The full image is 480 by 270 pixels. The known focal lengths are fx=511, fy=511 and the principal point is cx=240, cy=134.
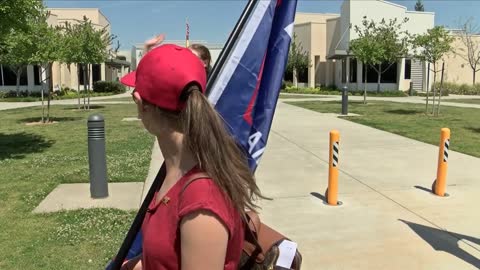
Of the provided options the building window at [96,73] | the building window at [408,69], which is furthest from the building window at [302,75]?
the building window at [96,73]

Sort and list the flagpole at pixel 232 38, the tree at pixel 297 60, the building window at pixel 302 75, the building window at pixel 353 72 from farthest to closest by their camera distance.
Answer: the building window at pixel 302 75 → the tree at pixel 297 60 → the building window at pixel 353 72 → the flagpole at pixel 232 38

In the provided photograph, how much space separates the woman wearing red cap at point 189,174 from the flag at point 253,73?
51 cm

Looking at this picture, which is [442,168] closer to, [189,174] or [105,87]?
[189,174]

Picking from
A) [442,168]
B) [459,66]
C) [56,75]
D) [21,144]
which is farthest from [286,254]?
[459,66]

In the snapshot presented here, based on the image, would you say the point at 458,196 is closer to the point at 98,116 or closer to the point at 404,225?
the point at 404,225

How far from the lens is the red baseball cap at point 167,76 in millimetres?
1448

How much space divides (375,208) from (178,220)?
5.52 m

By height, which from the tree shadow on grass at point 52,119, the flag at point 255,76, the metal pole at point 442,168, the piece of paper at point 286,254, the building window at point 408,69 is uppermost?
the building window at point 408,69

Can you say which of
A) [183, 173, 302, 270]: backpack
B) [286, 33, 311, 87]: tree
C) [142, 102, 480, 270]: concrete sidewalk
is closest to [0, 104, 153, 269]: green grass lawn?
[142, 102, 480, 270]: concrete sidewalk

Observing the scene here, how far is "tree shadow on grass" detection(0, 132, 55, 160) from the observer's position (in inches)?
434

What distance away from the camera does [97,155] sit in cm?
679

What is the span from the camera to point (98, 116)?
6.78 metres

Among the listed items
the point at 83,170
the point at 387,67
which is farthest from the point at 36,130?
the point at 387,67

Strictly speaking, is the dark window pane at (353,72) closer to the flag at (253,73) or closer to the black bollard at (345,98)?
the black bollard at (345,98)
